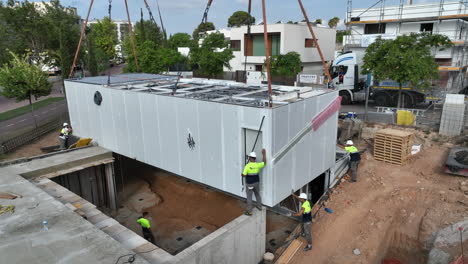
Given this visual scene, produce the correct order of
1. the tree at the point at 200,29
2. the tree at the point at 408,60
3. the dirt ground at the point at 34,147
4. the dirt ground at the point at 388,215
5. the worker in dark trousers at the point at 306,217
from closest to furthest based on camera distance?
the worker in dark trousers at the point at 306,217
the dirt ground at the point at 388,215
the tree at the point at 200,29
the dirt ground at the point at 34,147
the tree at the point at 408,60

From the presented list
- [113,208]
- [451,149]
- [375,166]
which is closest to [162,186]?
[113,208]

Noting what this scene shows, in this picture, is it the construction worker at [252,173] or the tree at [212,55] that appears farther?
the tree at [212,55]

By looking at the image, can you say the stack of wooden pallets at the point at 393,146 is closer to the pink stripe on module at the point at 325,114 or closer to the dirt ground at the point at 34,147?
the pink stripe on module at the point at 325,114

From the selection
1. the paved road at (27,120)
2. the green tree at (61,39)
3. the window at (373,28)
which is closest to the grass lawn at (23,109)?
the paved road at (27,120)

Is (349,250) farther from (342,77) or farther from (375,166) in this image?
(342,77)

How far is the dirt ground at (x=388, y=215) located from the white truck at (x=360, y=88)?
8.90 m

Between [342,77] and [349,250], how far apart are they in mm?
17892

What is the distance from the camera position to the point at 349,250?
11.0m

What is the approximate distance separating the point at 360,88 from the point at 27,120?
94.2 ft

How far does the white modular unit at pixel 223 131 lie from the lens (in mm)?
9914

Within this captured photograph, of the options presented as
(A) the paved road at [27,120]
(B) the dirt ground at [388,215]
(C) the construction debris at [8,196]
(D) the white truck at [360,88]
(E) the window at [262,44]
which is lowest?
(B) the dirt ground at [388,215]

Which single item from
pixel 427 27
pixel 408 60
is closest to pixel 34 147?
pixel 408 60

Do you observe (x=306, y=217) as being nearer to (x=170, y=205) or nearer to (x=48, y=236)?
(x=170, y=205)

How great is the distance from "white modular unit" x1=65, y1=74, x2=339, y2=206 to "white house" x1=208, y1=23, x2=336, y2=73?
20.3 metres
